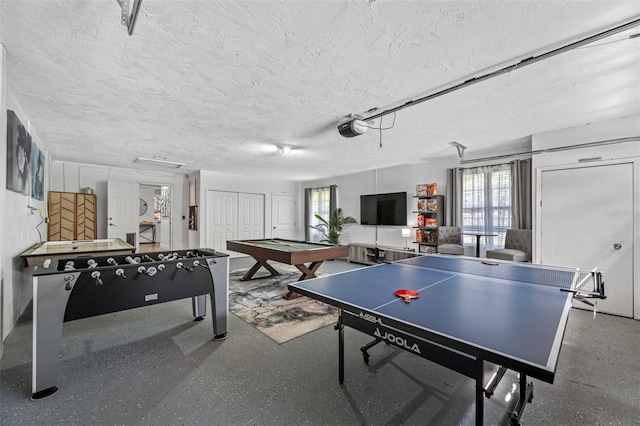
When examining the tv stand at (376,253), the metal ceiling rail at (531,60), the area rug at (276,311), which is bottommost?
the area rug at (276,311)

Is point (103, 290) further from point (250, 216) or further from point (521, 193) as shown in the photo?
point (250, 216)

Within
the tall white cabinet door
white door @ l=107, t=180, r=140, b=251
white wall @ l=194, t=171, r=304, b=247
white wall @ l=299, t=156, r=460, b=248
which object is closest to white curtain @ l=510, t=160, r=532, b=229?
white wall @ l=299, t=156, r=460, b=248

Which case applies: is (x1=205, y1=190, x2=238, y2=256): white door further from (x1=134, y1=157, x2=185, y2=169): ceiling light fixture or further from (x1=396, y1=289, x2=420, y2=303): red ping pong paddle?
(x1=396, y1=289, x2=420, y2=303): red ping pong paddle

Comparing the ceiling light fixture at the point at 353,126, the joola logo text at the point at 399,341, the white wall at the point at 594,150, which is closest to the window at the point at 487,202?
the white wall at the point at 594,150

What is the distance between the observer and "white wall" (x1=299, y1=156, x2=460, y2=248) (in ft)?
18.9

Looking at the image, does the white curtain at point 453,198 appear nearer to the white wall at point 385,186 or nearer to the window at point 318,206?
the white wall at point 385,186

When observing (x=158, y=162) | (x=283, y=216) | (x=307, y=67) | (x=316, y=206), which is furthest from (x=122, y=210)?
(x=307, y=67)

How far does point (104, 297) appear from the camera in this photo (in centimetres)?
204

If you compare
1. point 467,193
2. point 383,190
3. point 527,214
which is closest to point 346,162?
point 383,190

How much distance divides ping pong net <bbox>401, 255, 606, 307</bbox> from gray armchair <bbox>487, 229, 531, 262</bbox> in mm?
1653

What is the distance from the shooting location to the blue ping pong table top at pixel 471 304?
3.26 ft

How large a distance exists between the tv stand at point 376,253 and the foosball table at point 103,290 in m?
4.27

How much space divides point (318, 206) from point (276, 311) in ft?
18.2

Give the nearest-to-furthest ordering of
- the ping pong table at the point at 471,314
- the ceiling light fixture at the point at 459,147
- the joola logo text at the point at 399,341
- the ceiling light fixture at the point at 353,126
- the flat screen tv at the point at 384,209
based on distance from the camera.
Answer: the ping pong table at the point at 471,314, the joola logo text at the point at 399,341, the ceiling light fixture at the point at 353,126, the ceiling light fixture at the point at 459,147, the flat screen tv at the point at 384,209
